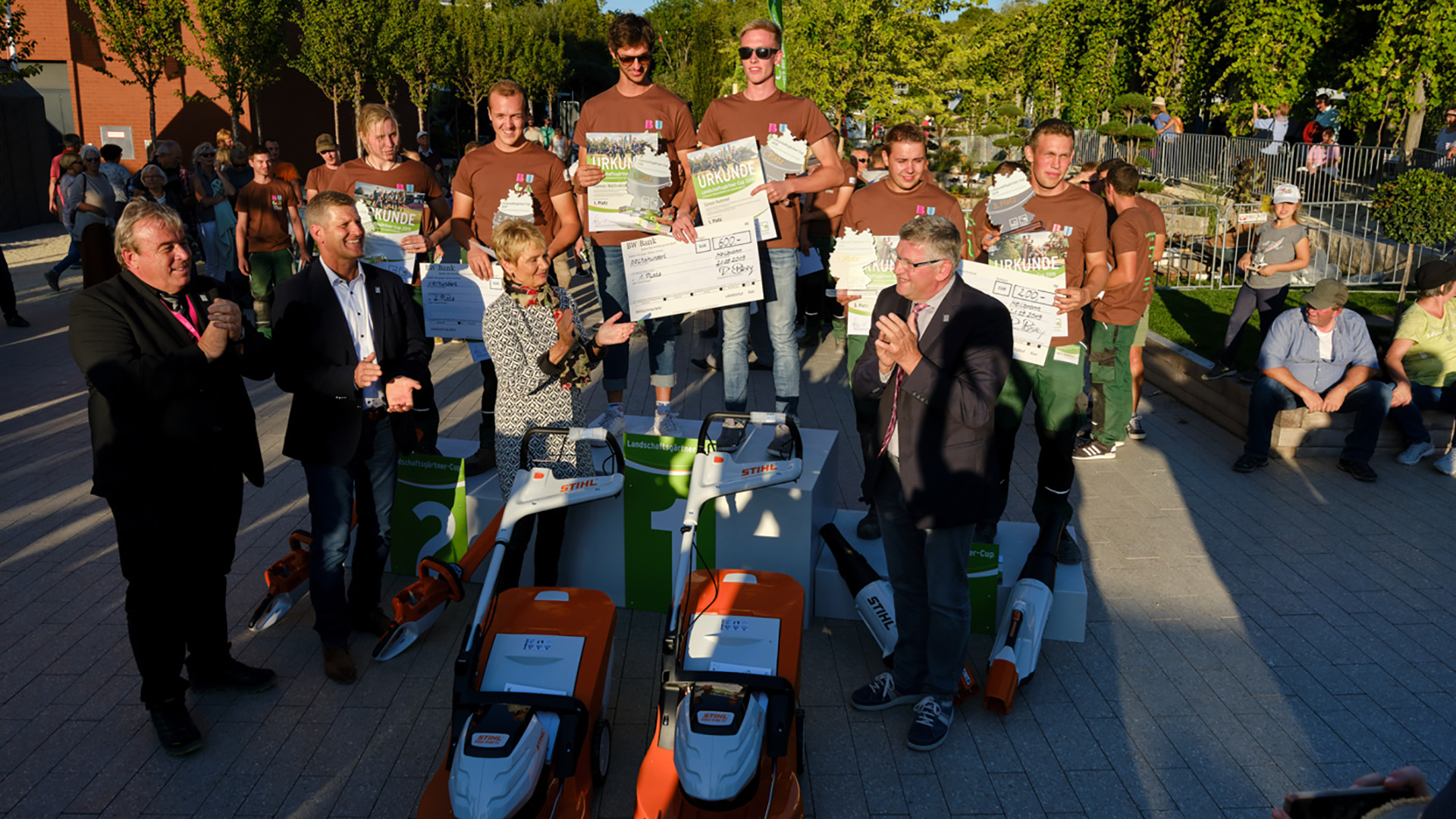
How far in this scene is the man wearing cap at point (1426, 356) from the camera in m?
7.27

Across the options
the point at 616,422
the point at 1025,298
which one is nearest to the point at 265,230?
the point at 616,422

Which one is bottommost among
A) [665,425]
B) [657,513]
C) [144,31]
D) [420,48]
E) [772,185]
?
[657,513]

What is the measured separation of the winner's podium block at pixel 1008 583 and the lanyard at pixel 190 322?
3.06 meters

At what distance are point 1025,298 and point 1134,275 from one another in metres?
2.13

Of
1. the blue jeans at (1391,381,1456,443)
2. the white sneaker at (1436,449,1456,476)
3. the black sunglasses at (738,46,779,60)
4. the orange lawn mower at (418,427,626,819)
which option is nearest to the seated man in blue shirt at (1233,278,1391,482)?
the blue jeans at (1391,381,1456,443)

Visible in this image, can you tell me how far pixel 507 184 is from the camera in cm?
604

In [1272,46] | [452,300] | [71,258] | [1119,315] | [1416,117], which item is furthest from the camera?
[1272,46]

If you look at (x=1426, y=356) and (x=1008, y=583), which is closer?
(x=1008, y=583)

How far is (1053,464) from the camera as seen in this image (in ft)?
17.2

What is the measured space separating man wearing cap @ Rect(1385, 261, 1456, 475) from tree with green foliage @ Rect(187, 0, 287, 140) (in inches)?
1009

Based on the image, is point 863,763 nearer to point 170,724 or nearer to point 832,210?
point 170,724

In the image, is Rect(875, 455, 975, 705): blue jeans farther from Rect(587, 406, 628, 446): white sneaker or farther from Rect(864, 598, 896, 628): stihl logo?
Rect(587, 406, 628, 446): white sneaker

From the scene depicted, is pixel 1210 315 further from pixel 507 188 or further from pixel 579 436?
pixel 579 436

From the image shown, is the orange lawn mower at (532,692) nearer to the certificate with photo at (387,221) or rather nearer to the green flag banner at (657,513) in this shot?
the green flag banner at (657,513)
